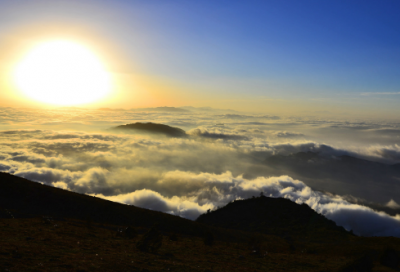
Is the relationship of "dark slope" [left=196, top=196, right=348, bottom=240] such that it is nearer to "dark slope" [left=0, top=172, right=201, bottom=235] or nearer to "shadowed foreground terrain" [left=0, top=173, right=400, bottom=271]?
"shadowed foreground terrain" [left=0, top=173, right=400, bottom=271]

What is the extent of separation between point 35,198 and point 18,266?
3870 centimetres

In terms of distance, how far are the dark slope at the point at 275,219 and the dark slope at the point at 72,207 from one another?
24.4m

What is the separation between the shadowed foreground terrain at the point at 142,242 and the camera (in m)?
17.8

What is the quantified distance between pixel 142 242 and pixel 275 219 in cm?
5164

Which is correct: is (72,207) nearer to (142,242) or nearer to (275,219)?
(142,242)

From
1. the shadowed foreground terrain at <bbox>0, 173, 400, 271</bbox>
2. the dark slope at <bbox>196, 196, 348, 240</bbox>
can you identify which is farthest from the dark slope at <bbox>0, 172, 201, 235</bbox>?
the dark slope at <bbox>196, 196, 348, 240</bbox>

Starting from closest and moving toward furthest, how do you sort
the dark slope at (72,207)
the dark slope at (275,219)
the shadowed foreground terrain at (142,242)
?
1. the shadowed foreground terrain at (142,242)
2. the dark slope at (72,207)
3. the dark slope at (275,219)

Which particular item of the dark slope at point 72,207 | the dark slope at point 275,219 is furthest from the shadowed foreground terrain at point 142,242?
the dark slope at point 275,219

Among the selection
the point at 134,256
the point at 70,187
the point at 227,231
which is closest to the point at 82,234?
the point at 134,256

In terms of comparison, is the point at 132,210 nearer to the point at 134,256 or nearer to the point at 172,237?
the point at 172,237

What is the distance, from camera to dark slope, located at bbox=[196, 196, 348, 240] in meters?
55.2

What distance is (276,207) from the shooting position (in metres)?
71.9

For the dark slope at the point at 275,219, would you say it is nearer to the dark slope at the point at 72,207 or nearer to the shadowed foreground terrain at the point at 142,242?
the shadowed foreground terrain at the point at 142,242

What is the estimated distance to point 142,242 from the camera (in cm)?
2400
